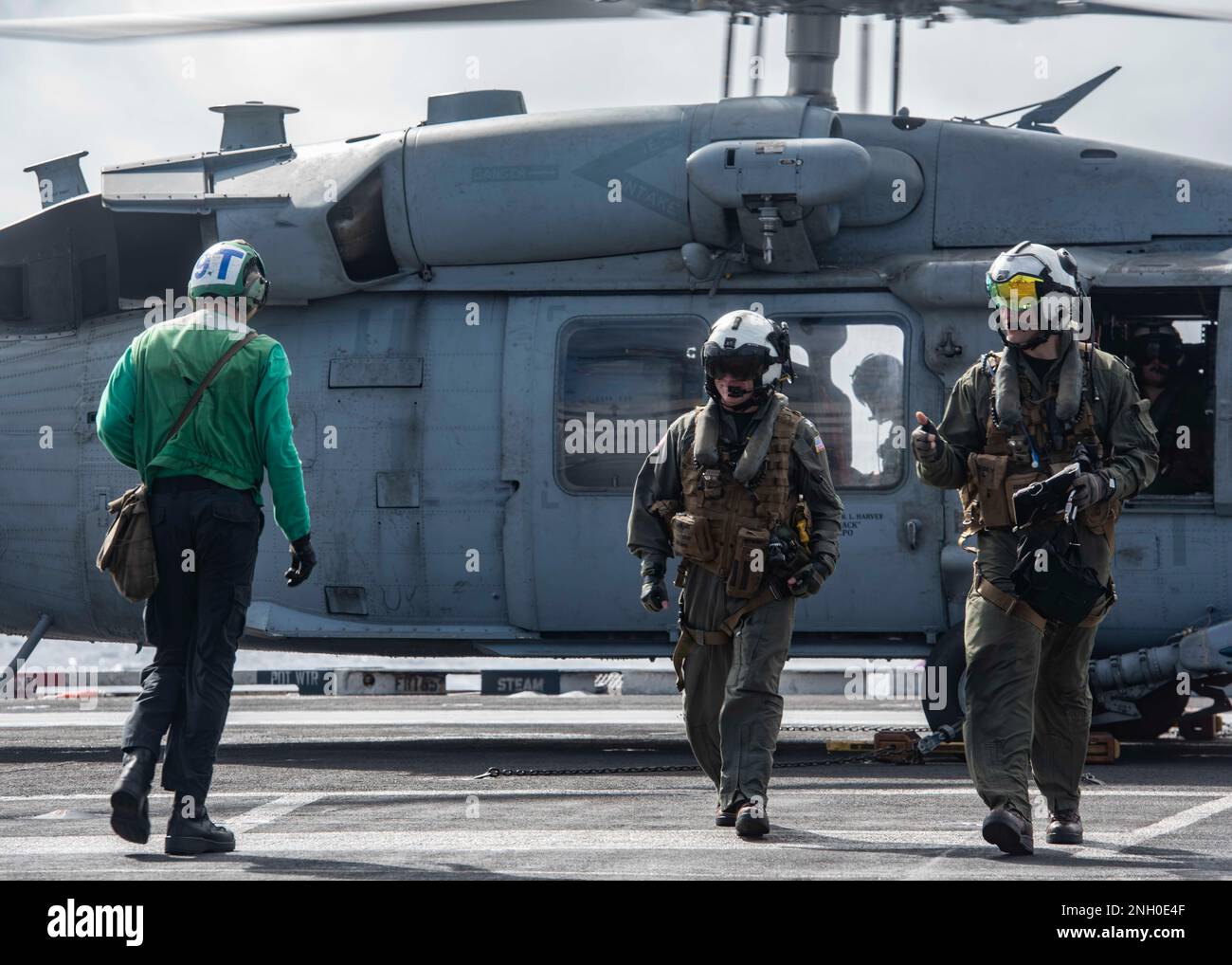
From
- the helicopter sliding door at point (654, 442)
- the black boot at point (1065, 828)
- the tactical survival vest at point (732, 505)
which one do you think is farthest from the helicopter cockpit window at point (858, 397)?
the black boot at point (1065, 828)

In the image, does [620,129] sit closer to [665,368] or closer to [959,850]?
[665,368]

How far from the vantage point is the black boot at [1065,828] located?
6637 mm

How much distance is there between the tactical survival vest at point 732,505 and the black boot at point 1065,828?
4.82 ft

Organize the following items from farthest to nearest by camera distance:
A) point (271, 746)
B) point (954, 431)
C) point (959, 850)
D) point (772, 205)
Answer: point (271, 746) < point (772, 205) < point (954, 431) < point (959, 850)

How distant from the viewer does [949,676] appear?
10.1 m

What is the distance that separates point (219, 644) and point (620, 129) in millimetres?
5023

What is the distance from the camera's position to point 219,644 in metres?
6.59

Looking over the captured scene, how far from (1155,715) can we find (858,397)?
2.82 m

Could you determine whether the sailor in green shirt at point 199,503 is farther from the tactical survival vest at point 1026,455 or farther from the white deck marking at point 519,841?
the tactical survival vest at point 1026,455

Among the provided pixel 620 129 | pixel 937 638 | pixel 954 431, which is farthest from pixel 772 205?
pixel 954 431

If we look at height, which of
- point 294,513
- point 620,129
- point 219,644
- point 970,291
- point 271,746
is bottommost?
point 271,746

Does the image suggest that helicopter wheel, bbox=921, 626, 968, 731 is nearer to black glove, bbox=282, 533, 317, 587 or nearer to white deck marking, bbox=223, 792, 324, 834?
white deck marking, bbox=223, 792, 324, 834

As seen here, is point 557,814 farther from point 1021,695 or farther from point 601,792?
point 1021,695
